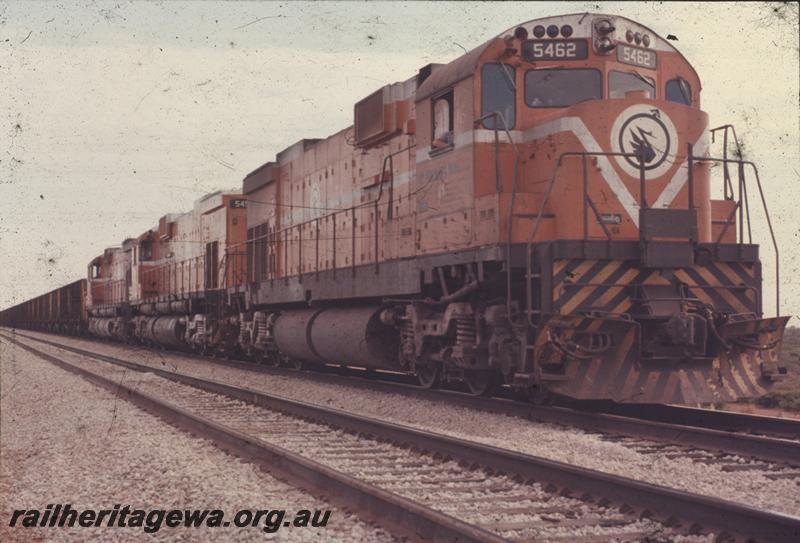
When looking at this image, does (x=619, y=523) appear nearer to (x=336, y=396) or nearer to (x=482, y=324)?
(x=482, y=324)

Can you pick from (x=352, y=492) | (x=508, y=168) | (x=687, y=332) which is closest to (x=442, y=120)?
(x=508, y=168)

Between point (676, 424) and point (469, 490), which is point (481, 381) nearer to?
point (676, 424)

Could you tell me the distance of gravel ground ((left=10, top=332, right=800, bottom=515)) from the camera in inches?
228

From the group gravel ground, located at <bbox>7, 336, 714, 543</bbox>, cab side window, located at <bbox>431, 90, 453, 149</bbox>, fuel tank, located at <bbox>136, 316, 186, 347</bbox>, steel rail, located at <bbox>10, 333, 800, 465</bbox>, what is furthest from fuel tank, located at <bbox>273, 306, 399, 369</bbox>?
fuel tank, located at <bbox>136, 316, 186, 347</bbox>

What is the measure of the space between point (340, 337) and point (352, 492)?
26.5 feet

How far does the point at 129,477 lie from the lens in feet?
21.8

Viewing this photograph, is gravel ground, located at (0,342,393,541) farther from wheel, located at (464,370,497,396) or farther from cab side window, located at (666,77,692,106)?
cab side window, located at (666,77,692,106)

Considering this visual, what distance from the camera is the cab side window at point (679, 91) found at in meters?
10.0

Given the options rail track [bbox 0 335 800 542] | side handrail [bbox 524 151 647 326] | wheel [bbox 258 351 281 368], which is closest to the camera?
rail track [bbox 0 335 800 542]

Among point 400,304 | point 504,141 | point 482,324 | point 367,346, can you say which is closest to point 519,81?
point 504,141

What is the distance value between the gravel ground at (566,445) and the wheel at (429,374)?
0.46 metres

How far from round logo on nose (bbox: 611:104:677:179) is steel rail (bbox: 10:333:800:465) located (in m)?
2.52

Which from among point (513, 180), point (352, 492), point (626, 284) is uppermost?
point (513, 180)

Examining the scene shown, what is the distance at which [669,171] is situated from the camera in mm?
9258
